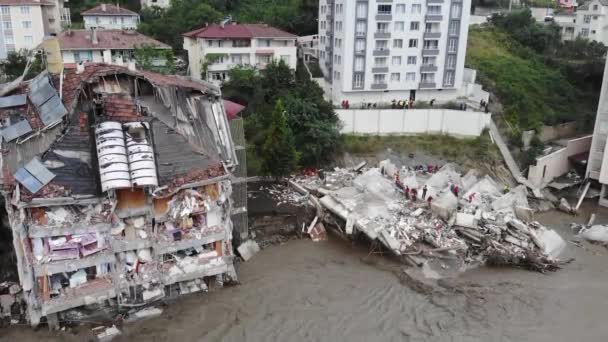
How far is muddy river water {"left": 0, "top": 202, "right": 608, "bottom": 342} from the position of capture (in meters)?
18.6

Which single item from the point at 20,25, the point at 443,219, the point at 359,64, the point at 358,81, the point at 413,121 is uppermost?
the point at 20,25

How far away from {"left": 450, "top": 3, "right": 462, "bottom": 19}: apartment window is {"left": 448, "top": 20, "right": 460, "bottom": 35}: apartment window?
0.42 m

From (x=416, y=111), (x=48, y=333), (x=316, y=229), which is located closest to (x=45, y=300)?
(x=48, y=333)

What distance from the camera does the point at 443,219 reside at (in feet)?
86.8

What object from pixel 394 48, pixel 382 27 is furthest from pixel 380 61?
pixel 382 27

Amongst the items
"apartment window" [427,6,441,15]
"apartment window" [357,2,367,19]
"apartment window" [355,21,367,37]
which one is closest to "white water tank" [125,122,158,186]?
"apartment window" [355,21,367,37]

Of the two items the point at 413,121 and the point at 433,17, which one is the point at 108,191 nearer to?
the point at 413,121

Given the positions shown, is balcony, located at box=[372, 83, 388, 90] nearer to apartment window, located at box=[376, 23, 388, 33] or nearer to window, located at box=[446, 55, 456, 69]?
apartment window, located at box=[376, 23, 388, 33]

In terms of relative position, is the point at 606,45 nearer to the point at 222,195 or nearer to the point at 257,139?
the point at 257,139

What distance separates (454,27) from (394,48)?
5275 mm

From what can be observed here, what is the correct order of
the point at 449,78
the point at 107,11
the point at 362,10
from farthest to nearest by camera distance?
1. the point at 107,11
2. the point at 449,78
3. the point at 362,10

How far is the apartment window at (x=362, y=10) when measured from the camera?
37125 millimetres

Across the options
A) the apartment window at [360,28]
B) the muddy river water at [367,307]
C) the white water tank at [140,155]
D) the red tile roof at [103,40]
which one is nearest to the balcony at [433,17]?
the apartment window at [360,28]

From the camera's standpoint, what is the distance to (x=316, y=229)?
2614 cm
